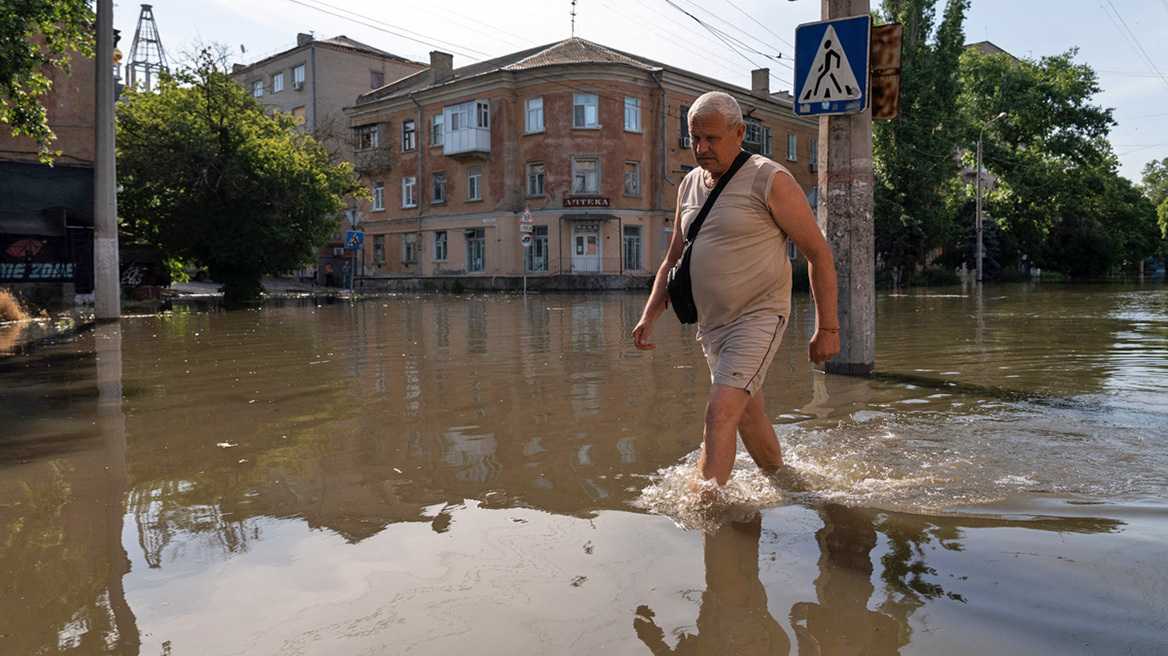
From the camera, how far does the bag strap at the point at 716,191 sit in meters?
3.66

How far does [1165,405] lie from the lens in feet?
19.1

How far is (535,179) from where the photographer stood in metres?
40.8

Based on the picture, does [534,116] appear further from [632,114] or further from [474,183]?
[474,183]

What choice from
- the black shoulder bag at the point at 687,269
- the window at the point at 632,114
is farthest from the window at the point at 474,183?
the black shoulder bag at the point at 687,269

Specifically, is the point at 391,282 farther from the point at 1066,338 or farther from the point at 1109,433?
the point at 1109,433

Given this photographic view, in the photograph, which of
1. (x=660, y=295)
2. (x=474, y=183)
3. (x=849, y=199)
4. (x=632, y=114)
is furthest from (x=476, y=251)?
(x=660, y=295)

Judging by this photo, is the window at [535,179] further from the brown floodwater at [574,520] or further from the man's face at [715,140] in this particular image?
the man's face at [715,140]

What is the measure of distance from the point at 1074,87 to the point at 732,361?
60.1 meters

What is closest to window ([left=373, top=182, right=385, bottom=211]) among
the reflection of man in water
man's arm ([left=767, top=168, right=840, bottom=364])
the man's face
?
the man's face

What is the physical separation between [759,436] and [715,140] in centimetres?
139

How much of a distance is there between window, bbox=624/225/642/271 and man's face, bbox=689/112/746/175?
3657 centimetres

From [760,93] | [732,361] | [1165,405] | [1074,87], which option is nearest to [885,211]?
[760,93]

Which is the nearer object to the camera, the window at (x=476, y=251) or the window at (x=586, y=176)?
the window at (x=586, y=176)

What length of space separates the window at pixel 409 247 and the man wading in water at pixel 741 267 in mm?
43088
